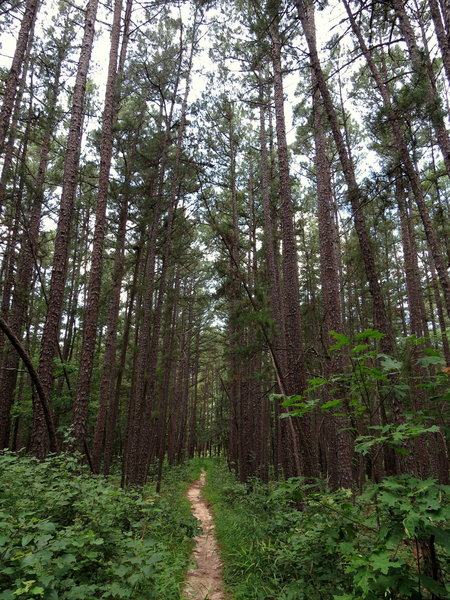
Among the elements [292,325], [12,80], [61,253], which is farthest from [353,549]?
[12,80]

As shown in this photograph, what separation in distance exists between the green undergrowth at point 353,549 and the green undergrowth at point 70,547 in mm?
1285

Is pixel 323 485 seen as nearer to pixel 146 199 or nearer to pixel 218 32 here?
pixel 146 199

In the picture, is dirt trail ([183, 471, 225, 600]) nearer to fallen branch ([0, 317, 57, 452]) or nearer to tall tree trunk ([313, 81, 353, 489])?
fallen branch ([0, 317, 57, 452])

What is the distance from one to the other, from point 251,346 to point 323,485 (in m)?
5.73

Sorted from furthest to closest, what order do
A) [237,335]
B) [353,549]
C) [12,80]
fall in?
1. [237,335]
2. [12,80]
3. [353,549]

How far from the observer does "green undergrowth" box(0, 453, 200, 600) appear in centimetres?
272

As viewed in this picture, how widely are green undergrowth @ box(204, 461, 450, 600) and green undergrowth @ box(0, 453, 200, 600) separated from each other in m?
1.29

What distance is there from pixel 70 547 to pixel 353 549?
→ 2.71m

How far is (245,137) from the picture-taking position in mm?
16219

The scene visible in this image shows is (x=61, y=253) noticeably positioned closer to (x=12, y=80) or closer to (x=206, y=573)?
(x=12, y=80)

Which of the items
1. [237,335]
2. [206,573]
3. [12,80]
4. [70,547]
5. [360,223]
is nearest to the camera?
[70,547]

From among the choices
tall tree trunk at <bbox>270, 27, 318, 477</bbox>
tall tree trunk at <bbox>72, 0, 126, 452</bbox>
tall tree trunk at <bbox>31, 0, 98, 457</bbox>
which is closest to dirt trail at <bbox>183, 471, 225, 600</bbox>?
tall tree trunk at <bbox>270, 27, 318, 477</bbox>

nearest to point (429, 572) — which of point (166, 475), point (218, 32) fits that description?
point (218, 32)

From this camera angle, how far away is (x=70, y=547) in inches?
134
